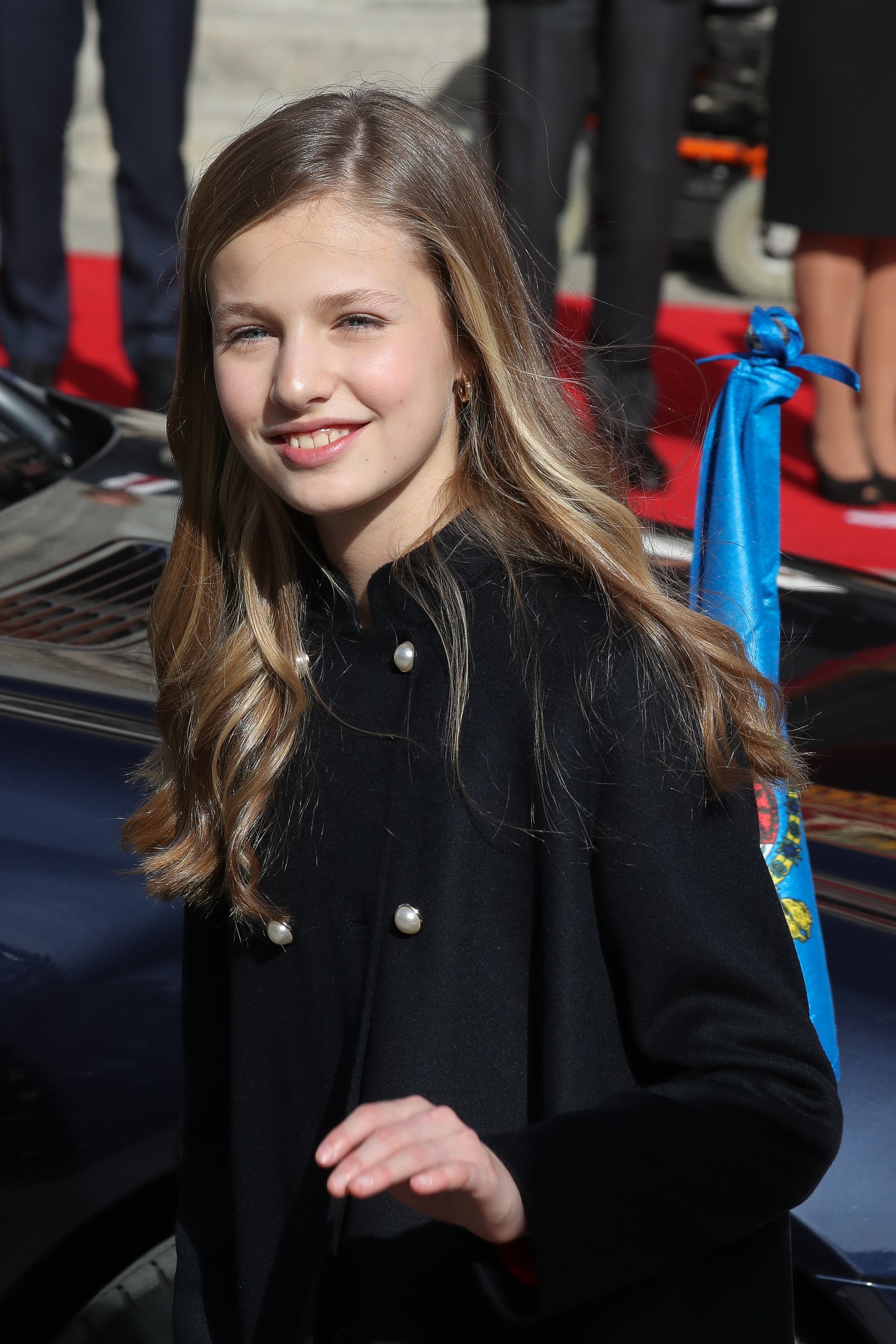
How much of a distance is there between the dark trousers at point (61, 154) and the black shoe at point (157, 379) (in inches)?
0.9

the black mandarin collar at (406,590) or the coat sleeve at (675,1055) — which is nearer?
the coat sleeve at (675,1055)

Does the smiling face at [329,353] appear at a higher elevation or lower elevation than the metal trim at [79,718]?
higher

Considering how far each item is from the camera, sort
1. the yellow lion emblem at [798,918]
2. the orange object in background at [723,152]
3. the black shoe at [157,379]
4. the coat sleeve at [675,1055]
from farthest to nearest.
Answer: the orange object in background at [723,152], the black shoe at [157,379], the yellow lion emblem at [798,918], the coat sleeve at [675,1055]

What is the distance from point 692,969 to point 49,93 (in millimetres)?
4229

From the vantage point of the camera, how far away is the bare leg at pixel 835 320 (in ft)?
14.0

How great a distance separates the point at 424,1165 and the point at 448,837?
0.30 meters

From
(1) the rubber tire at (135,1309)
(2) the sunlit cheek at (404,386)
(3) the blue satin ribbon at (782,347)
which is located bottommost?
(1) the rubber tire at (135,1309)

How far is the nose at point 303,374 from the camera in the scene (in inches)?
44.7

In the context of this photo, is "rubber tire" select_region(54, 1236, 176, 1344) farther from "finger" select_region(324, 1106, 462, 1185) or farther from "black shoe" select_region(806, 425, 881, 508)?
"black shoe" select_region(806, 425, 881, 508)

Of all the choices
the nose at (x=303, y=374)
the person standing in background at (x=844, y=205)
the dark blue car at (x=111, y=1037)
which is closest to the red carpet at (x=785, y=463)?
the person standing in background at (x=844, y=205)

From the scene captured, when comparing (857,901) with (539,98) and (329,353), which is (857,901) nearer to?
(329,353)

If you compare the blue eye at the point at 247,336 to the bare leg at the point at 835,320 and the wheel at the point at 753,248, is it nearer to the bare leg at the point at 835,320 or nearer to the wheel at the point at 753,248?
the bare leg at the point at 835,320

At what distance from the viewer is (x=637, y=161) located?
434 cm

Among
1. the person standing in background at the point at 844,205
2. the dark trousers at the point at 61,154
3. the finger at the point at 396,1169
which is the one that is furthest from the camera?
the dark trousers at the point at 61,154
